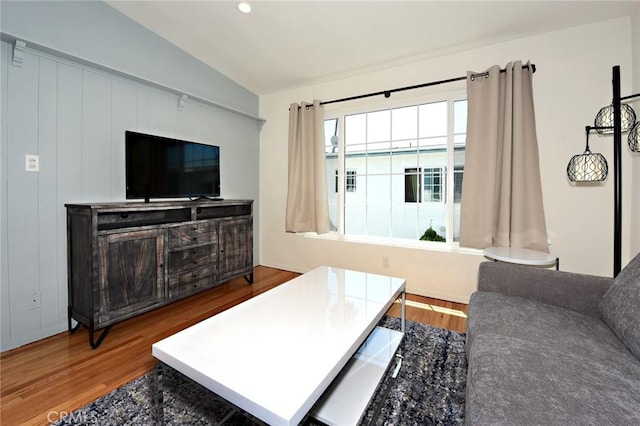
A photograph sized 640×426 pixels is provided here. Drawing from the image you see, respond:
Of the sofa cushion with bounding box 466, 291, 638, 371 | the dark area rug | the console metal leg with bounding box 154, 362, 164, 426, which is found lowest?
the dark area rug

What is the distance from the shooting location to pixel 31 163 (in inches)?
76.3

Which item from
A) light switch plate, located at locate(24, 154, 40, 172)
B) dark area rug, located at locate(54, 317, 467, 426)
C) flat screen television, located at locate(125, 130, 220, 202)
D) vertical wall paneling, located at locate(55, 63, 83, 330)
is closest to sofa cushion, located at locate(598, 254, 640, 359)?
→ dark area rug, located at locate(54, 317, 467, 426)

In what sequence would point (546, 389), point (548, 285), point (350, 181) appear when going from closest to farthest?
point (546, 389) < point (548, 285) < point (350, 181)

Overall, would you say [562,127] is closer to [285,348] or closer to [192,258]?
[285,348]

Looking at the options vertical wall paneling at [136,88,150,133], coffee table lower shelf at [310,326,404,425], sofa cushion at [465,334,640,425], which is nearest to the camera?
sofa cushion at [465,334,640,425]

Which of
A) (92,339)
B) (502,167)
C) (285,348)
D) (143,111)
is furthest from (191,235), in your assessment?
(502,167)

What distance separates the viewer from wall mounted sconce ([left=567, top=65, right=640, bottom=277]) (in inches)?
72.4

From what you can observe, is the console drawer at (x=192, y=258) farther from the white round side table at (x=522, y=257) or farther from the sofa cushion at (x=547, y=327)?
the white round side table at (x=522, y=257)

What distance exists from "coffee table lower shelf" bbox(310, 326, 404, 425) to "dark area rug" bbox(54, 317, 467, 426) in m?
0.08

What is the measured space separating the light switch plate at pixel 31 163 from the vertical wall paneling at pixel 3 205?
3.9 inches

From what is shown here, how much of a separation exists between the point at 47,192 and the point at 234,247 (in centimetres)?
154

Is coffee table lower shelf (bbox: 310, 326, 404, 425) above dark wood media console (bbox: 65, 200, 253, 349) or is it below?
below

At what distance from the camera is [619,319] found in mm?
1229

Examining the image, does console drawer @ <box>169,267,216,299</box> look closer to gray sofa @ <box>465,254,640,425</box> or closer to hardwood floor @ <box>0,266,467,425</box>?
hardwood floor @ <box>0,266,467,425</box>
